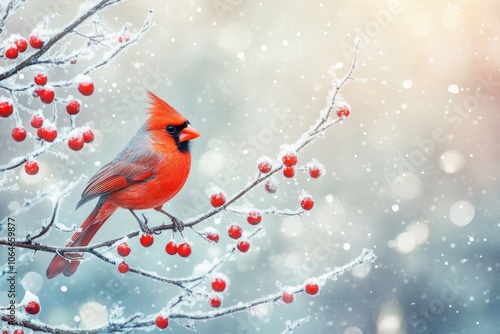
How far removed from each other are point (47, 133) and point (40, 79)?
0.32 ft

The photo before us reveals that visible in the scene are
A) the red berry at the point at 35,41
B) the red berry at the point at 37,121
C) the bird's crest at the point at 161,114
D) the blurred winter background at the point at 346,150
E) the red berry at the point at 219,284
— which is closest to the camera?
the red berry at the point at 35,41

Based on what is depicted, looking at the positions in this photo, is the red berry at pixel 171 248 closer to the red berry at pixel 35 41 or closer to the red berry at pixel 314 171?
the red berry at pixel 314 171

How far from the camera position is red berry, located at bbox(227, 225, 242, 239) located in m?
1.20

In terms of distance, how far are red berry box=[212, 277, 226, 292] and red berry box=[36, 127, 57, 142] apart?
418 millimetres

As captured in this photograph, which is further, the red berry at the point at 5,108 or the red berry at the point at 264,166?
the red berry at the point at 264,166

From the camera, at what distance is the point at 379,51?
3141 millimetres

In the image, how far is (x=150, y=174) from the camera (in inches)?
56.0

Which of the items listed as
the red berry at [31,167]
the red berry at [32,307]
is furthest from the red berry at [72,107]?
the red berry at [32,307]

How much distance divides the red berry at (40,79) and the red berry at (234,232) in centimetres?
46

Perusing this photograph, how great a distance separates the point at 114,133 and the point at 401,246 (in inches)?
74.9

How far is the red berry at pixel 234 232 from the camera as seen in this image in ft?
3.92

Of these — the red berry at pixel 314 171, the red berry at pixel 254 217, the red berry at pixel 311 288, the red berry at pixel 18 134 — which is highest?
the red berry at pixel 18 134

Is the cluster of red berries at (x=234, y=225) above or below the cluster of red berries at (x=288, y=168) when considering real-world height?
below

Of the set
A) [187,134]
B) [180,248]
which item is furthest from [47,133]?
[187,134]
